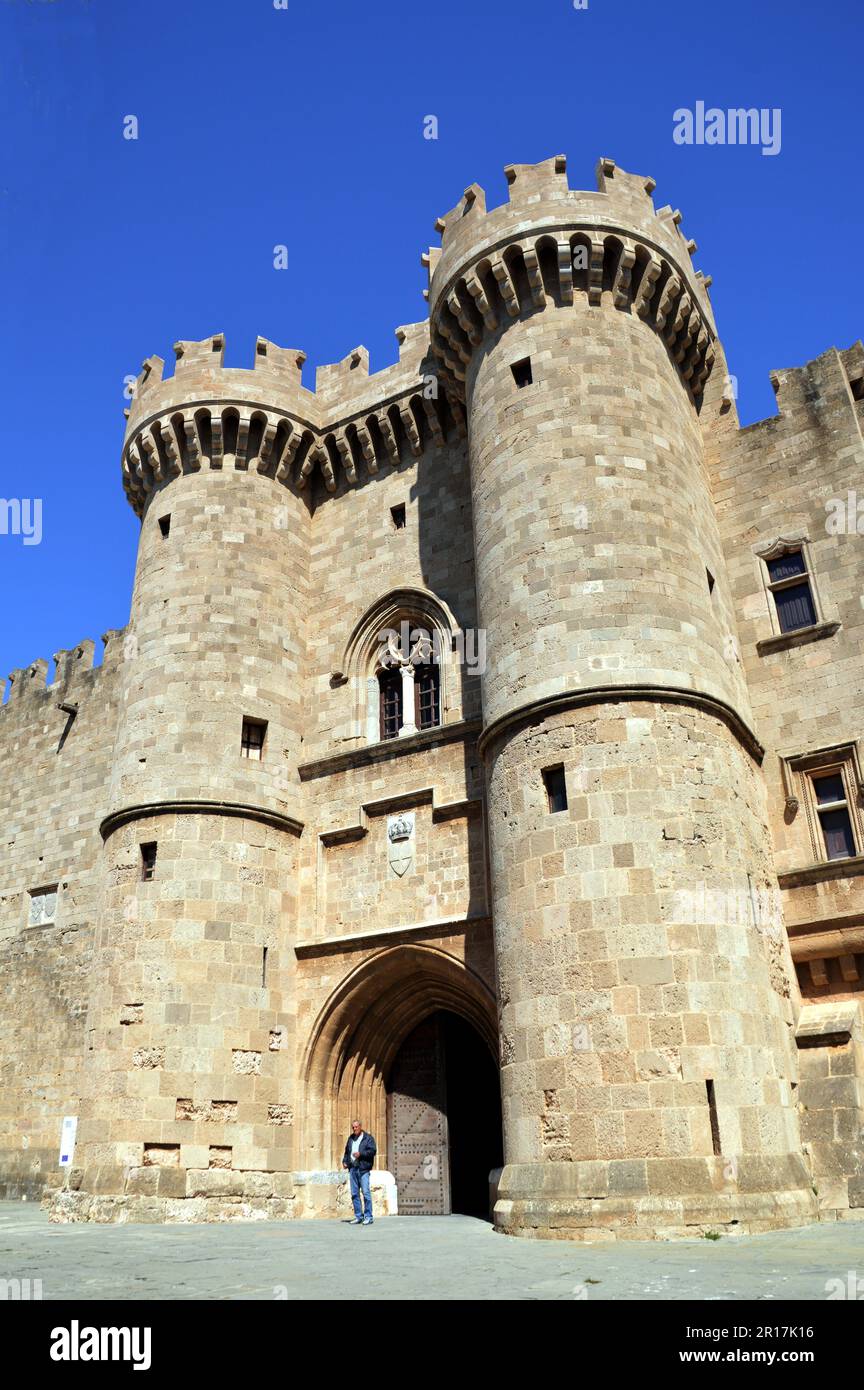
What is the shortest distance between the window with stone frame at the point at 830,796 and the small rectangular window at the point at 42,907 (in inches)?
591

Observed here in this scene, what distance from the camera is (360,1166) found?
42.8ft

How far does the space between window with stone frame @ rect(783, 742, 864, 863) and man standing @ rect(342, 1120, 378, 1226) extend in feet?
21.9

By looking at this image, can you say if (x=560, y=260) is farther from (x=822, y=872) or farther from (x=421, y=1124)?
(x=421, y=1124)

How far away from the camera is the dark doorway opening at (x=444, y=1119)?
1505 cm

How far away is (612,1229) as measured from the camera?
9.79 metres

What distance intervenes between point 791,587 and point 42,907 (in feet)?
52.9

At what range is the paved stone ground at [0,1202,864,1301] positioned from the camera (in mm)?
6125

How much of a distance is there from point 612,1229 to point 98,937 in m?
8.81

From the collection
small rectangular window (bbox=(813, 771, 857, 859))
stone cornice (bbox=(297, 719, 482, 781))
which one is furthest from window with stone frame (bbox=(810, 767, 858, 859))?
stone cornice (bbox=(297, 719, 482, 781))

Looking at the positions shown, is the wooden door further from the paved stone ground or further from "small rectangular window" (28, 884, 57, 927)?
"small rectangular window" (28, 884, 57, 927)

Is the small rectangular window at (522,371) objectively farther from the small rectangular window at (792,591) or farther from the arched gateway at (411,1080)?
the arched gateway at (411,1080)
